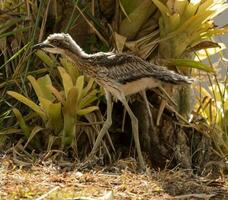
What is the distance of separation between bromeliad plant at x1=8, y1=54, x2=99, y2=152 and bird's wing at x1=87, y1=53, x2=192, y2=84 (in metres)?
0.20

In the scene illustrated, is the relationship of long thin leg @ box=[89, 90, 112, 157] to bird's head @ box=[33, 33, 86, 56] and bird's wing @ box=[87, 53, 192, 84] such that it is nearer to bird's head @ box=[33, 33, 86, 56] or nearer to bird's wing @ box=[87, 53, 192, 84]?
bird's wing @ box=[87, 53, 192, 84]

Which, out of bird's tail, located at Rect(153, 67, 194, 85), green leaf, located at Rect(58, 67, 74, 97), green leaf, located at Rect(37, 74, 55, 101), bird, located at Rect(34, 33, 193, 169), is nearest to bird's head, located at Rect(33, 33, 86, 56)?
bird, located at Rect(34, 33, 193, 169)

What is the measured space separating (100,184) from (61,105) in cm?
99

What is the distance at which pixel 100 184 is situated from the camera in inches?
143

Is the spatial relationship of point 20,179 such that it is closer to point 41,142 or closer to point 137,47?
point 41,142

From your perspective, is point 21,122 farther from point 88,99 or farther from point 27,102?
point 88,99

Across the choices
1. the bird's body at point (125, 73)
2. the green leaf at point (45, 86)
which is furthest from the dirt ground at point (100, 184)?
the green leaf at point (45, 86)

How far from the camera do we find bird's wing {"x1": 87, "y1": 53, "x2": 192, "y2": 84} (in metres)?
4.27

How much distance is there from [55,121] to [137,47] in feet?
2.53

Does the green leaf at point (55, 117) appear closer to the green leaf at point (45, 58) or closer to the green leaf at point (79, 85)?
the green leaf at point (79, 85)

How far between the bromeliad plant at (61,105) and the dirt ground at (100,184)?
50 cm

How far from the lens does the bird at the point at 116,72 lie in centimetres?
430

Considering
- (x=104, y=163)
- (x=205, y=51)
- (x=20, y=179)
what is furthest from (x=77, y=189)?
(x=205, y=51)

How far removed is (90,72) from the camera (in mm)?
4402
